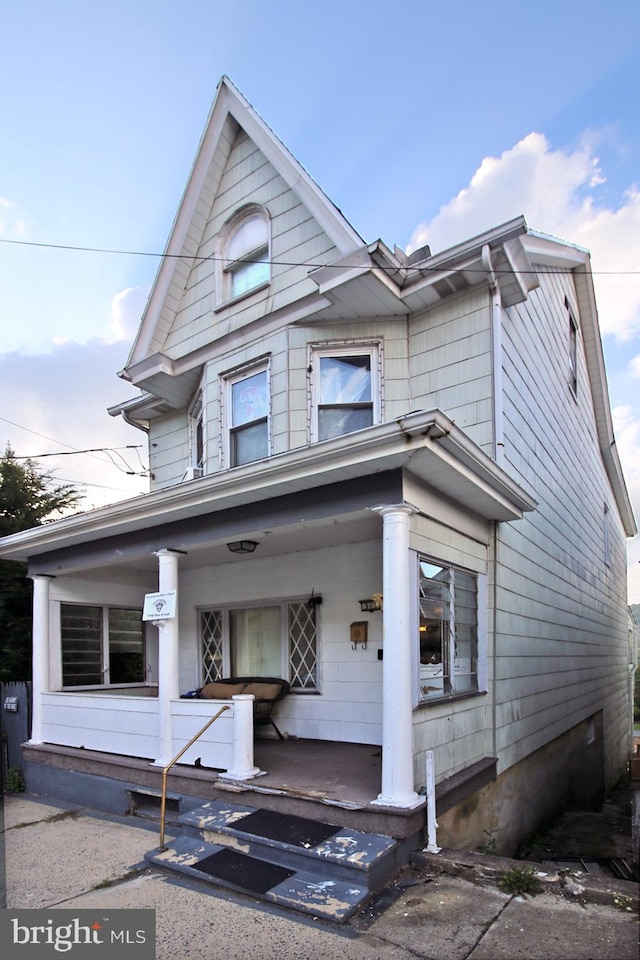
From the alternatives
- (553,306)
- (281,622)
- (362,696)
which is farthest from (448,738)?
(553,306)

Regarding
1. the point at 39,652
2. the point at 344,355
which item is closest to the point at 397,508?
the point at 344,355

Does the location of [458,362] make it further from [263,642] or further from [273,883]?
[273,883]

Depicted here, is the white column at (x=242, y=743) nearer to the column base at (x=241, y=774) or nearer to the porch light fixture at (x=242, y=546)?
the column base at (x=241, y=774)

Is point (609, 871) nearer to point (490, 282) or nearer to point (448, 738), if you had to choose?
point (448, 738)

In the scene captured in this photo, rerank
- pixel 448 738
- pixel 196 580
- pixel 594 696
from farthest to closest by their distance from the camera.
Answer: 1. pixel 594 696
2. pixel 196 580
3. pixel 448 738

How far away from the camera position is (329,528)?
662 centimetres

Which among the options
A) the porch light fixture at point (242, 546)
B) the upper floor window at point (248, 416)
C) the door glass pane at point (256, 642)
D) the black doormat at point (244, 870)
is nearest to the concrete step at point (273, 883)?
the black doormat at point (244, 870)

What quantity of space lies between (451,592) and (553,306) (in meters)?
6.54

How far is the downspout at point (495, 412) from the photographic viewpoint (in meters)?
6.59

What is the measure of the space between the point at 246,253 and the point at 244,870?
7382 mm

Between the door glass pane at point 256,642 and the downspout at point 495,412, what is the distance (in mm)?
2896

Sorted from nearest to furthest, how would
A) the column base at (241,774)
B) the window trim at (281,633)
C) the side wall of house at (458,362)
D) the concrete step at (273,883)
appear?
the concrete step at (273,883) < the column base at (241,774) < the side wall of house at (458,362) < the window trim at (281,633)

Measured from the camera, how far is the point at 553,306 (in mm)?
10406

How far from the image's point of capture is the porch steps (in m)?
3.96
